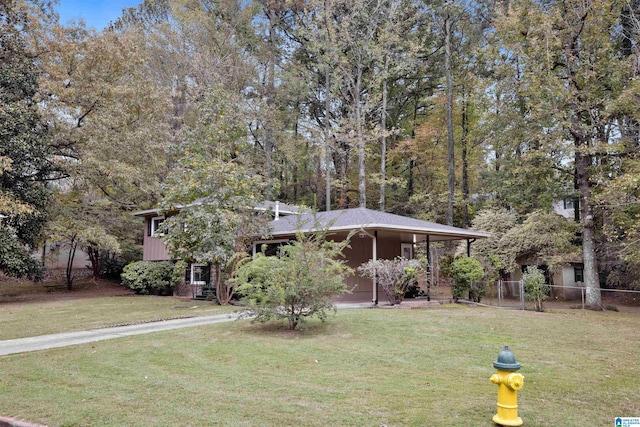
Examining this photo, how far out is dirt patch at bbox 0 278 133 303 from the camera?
68.3 ft

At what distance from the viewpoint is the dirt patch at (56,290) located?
20.8m

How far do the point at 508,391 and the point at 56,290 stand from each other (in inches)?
998

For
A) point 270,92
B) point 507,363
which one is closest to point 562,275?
point 270,92

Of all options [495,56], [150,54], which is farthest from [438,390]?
[150,54]

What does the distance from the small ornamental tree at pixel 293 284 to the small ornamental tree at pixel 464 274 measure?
27.8 ft

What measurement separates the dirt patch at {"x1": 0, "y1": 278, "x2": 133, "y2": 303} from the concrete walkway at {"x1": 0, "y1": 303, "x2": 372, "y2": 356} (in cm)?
1170

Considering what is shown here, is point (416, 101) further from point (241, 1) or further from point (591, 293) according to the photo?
point (591, 293)

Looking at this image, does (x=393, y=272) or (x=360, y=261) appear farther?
(x=360, y=261)

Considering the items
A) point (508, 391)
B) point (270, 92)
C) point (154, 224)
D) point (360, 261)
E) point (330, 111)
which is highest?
point (270, 92)

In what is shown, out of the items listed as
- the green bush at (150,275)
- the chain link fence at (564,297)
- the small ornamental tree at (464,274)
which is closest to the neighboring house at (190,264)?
the green bush at (150,275)

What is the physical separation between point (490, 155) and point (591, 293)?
1610cm

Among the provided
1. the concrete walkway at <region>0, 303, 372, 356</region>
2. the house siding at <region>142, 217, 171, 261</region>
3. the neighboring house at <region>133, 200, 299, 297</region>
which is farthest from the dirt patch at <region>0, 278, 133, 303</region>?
the concrete walkway at <region>0, 303, 372, 356</region>

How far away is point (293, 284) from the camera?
27.1ft

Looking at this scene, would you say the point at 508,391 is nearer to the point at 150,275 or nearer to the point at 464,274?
the point at 464,274
